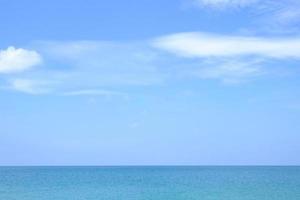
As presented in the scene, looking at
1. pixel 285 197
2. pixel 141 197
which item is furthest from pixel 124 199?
pixel 285 197

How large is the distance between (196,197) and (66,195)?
31.4 feet

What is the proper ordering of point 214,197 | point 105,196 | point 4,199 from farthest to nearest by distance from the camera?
point 105,196 < point 214,197 < point 4,199

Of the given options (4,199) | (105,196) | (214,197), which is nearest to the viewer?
(4,199)

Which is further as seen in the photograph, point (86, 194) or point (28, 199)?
point (86, 194)

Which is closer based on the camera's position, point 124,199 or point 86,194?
point 124,199

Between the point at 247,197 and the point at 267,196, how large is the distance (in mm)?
1744

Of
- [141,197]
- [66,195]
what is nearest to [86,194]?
[66,195]

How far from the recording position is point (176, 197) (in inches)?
1340

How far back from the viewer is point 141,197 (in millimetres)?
34781

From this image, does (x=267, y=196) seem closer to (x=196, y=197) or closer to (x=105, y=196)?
(x=196, y=197)

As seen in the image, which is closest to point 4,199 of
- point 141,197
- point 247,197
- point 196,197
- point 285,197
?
point 141,197

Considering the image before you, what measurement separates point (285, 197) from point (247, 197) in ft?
9.44

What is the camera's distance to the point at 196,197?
32969 millimetres

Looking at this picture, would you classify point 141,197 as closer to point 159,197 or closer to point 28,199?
point 159,197
